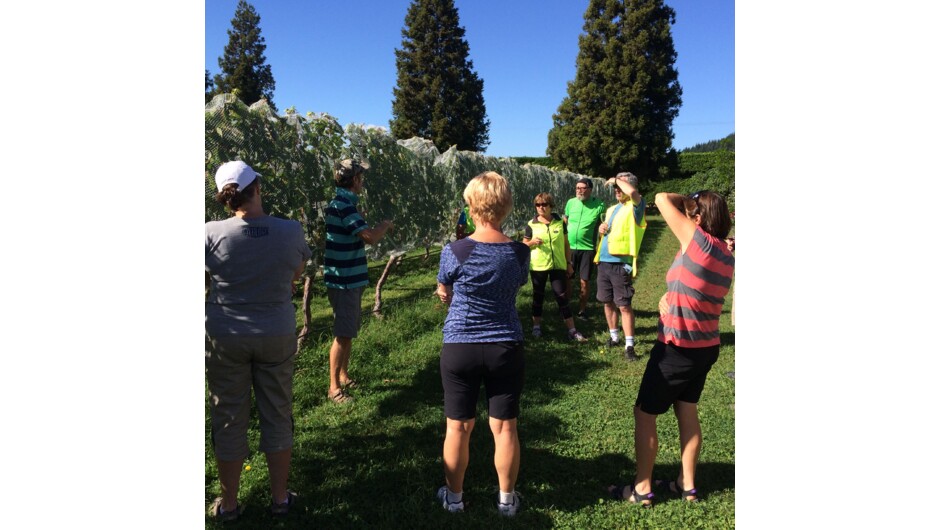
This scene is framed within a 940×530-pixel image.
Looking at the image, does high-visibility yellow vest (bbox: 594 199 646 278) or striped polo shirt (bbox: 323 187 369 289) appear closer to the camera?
striped polo shirt (bbox: 323 187 369 289)

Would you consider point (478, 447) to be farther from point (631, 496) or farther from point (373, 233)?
point (373, 233)

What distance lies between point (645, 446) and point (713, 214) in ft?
4.00

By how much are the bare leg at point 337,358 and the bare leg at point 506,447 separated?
1.91 metres

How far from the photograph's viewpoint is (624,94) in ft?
103

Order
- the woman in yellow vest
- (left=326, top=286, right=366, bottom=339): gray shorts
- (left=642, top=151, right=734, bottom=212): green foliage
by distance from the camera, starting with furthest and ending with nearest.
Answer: (left=642, top=151, right=734, bottom=212): green foliage < the woman in yellow vest < (left=326, top=286, right=366, bottom=339): gray shorts

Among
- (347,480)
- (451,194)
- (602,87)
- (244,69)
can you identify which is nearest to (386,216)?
(451,194)

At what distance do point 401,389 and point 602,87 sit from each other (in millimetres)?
31043

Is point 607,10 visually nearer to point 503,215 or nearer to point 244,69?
point 244,69

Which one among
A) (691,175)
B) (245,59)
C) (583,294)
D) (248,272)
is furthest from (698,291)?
(245,59)

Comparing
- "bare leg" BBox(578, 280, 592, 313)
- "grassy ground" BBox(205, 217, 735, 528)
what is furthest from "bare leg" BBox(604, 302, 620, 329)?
"bare leg" BBox(578, 280, 592, 313)

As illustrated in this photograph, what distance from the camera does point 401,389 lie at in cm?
464

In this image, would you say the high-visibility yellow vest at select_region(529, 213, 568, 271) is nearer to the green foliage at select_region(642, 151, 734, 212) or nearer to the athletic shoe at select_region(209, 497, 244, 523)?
the athletic shoe at select_region(209, 497, 244, 523)

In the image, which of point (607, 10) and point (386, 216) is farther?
point (607, 10)

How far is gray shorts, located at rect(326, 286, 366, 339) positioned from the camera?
13.5 ft
